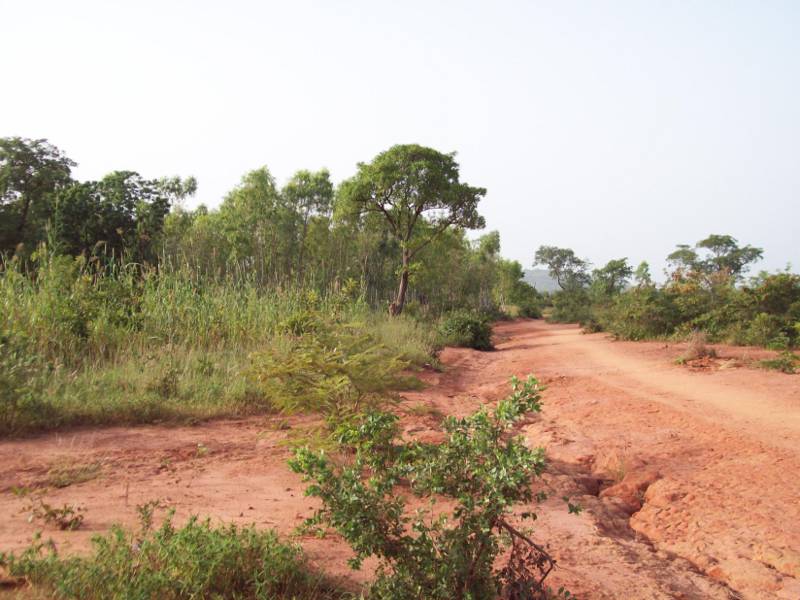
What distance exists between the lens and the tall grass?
18.1 ft

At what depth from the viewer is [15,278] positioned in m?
7.41

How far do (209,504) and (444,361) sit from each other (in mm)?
9893

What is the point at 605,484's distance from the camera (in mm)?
4699

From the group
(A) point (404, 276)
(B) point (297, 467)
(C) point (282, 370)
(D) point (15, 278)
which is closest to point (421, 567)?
(B) point (297, 467)

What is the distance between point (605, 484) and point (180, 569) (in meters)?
3.47

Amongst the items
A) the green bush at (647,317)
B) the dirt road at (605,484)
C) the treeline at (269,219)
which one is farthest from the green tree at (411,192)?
the dirt road at (605,484)

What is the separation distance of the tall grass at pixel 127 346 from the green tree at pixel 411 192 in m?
11.4

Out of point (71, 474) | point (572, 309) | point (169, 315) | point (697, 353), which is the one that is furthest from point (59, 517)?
point (572, 309)

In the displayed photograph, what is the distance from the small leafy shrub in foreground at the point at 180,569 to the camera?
2170mm

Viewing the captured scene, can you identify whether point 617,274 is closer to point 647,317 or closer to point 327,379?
point 647,317

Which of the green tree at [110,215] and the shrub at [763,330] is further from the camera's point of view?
the green tree at [110,215]

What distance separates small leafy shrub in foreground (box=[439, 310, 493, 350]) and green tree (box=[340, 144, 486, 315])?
305 centimetres

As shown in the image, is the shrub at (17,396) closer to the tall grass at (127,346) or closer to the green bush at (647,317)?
the tall grass at (127,346)

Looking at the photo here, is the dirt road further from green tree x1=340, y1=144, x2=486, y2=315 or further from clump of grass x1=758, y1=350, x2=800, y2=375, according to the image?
green tree x1=340, y1=144, x2=486, y2=315
